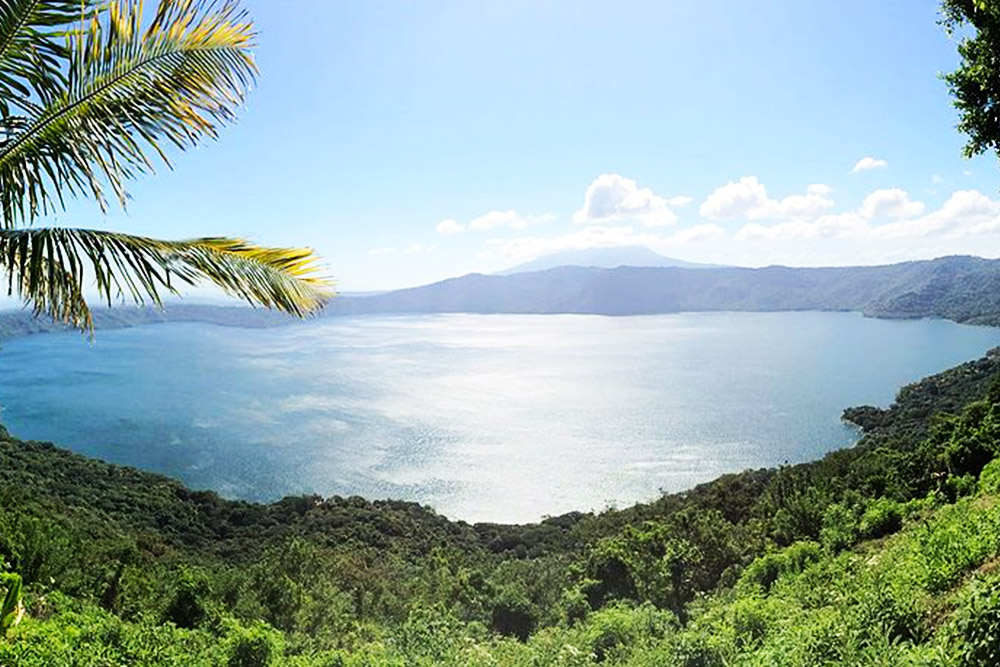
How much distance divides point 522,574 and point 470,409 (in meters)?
38.0

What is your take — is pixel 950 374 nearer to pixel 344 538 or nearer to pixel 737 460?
pixel 737 460

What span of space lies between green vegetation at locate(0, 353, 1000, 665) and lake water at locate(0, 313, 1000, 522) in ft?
19.1

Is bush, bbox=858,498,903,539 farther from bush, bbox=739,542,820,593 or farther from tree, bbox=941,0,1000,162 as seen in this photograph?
tree, bbox=941,0,1000,162

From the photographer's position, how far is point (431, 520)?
31984mm

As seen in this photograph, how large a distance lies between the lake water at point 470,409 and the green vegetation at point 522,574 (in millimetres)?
5808

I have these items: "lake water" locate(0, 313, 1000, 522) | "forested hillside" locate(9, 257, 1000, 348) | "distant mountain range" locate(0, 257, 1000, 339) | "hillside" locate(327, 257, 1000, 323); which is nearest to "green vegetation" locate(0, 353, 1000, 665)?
"lake water" locate(0, 313, 1000, 522)

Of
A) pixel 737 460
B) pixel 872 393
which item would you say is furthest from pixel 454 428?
pixel 872 393

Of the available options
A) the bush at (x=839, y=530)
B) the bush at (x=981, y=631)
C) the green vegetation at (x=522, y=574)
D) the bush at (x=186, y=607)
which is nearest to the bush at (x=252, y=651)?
the green vegetation at (x=522, y=574)

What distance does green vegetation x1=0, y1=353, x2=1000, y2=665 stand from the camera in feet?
14.1

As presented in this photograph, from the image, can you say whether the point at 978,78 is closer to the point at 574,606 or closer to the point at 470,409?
the point at 574,606

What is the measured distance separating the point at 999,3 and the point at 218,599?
16322 mm

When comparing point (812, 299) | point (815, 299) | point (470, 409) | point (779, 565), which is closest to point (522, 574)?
point (779, 565)

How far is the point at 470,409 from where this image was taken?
57594 mm

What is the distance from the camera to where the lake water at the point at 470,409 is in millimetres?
40125
